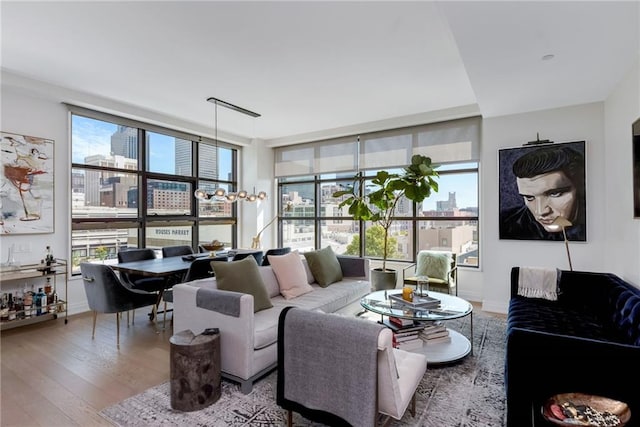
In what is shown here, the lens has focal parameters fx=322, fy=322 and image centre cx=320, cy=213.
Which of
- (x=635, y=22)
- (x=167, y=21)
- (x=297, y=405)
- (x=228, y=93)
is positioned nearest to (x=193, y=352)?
(x=297, y=405)

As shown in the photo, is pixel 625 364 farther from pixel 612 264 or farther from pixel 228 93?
pixel 228 93

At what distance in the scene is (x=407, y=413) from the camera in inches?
85.9

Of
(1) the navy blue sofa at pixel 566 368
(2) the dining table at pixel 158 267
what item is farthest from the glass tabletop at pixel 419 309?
(2) the dining table at pixel 158 267

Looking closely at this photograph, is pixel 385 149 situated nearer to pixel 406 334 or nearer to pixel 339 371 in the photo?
pixel 406 334

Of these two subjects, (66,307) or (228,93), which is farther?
(228,93)

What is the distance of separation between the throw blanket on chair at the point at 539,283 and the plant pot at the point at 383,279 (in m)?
1.84

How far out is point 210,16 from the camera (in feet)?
8.94

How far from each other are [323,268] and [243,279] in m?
1.41

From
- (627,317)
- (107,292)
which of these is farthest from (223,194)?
(627,317)

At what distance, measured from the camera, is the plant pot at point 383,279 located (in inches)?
196

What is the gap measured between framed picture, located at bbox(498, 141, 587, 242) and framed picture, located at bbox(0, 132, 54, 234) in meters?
6.04

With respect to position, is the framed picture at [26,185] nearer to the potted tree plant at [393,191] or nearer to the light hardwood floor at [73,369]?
the light hardwood floor at [73,369]

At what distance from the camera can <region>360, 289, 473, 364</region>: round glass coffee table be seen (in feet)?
9.31

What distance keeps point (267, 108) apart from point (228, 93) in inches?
30.2
